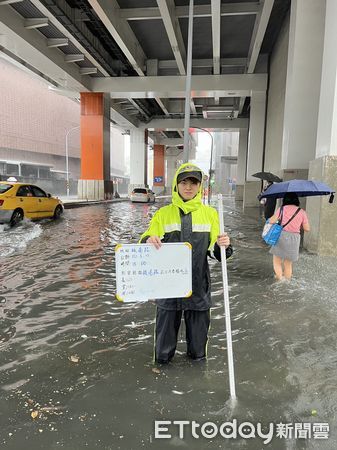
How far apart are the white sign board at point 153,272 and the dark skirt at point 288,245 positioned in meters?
3.41

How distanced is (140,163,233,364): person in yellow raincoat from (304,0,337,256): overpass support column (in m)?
5.58

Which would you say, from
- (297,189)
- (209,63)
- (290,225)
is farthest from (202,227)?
(209,63)

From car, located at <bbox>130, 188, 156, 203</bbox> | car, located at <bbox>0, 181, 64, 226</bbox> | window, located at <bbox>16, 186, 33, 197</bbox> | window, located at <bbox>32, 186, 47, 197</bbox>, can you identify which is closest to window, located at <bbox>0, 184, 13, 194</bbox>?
car, located at <bbox>0, 181, 64, 226</bbox>

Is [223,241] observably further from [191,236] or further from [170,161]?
[170,161]

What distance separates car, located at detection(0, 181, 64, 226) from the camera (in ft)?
36.0

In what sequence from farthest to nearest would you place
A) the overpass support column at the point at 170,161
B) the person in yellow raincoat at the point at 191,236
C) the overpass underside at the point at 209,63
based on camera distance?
the overpass support column at the point at 170,161
the overpass underside at the point at 209,63
the person in yellow raincoat at the point at 191,236

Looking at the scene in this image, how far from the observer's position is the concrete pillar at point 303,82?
1042cm

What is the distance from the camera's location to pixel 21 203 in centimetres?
1171

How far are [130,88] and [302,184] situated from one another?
21.7 metres

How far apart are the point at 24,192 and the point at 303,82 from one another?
32.3ft

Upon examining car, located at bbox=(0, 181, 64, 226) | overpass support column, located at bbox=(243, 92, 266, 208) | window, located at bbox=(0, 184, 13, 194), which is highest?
overpass support column, located at bbox=(243, 92, 266, 208)

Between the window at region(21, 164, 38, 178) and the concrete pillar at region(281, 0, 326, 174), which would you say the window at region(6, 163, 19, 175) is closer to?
the window at region(21, 164, 38, 178)

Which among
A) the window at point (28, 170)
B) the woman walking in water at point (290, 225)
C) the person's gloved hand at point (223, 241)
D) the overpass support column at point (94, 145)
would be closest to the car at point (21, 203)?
the woman walking in water at point (290, 225)

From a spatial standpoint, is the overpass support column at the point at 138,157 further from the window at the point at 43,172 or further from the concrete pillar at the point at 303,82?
the concrete pillar at the point at 303,82
